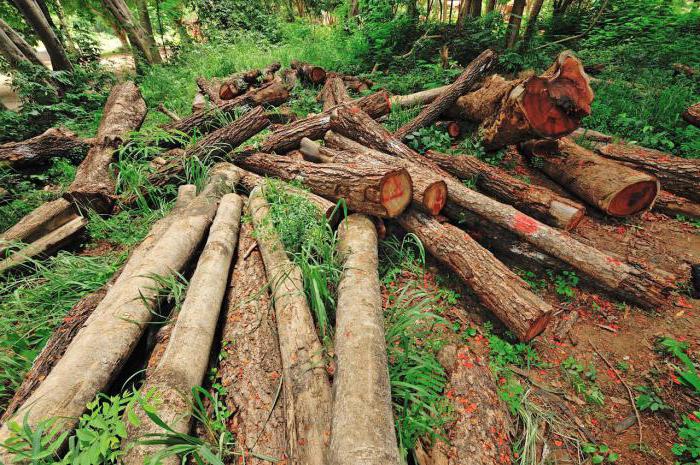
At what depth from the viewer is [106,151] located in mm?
4395

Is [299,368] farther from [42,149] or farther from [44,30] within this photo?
[44,30]

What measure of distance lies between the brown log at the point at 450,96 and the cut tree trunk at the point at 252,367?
348cm

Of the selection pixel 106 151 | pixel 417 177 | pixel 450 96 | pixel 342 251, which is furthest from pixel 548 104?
pixel 106 151

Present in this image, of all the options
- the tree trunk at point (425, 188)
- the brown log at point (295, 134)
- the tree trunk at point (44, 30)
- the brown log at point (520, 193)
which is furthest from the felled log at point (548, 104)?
the tree trunk at point (44, 30)

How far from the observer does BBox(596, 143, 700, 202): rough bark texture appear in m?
3.68

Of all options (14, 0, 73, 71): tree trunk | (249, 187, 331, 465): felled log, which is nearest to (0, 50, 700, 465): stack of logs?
(249, 187, 331, 465): felled log

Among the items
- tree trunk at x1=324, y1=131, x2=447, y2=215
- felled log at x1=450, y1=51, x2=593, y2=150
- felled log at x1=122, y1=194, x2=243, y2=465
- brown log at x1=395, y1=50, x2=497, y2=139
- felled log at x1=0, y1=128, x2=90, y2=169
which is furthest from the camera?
brown log at x1=395, y1=50, x2=497, y2=139

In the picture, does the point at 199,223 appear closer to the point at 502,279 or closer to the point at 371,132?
the point at 371,132

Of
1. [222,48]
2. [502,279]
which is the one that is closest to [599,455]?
[502,279]

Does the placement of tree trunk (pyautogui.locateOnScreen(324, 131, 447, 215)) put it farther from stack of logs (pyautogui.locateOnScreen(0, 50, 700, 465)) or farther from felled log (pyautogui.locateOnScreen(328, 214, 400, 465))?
felled log (pyautogui.locateOnScreen(328, 214, 400, 465))

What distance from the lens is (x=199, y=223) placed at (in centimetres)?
309

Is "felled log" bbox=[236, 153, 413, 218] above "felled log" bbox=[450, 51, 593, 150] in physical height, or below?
below

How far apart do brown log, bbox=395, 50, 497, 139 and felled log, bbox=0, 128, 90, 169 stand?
524 centimetres

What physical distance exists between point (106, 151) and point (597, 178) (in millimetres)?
6477
